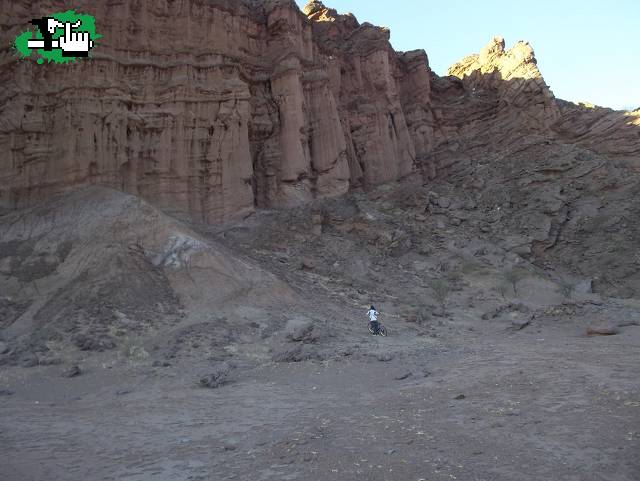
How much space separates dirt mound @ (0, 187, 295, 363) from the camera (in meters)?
16.0

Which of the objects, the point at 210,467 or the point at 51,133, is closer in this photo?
the point at 210,467

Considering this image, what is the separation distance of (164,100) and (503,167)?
21.9 meters

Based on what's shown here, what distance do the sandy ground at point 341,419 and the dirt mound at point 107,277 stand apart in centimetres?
269

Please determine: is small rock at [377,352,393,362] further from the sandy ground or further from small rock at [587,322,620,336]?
small rock at [587,322,620,336]

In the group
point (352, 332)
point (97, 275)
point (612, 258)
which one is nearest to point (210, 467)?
point (352, 332)

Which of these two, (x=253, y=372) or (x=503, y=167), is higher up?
(x=503, y=167)

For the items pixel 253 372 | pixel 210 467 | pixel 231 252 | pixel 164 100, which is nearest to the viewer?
pixel 210 467

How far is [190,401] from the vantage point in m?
10.3

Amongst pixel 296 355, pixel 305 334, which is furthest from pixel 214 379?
pixel 305 334

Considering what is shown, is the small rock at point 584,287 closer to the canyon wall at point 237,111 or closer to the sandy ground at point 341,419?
the canyon wall at point 237,111

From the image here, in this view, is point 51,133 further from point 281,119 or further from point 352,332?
point 352,332

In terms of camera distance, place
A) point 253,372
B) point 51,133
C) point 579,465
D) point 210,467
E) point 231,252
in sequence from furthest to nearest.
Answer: point 51,133, point 231,252, point 253,372, point 210,467, point 579,465

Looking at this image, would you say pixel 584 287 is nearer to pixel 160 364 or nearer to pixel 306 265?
pixel 306 265

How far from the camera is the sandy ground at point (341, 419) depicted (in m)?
6.07
